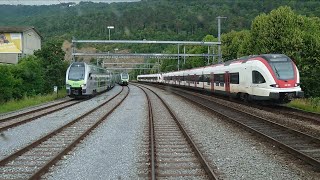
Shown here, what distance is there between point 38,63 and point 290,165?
29.3 meters

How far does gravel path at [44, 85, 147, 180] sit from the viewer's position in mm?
7820

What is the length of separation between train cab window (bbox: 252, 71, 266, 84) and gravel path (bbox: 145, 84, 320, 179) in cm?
735

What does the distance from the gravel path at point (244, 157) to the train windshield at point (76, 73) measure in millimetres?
18364

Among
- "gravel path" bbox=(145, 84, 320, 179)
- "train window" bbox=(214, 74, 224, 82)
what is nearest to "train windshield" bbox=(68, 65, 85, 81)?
"train window" bbox=(214, 74, 224, 82)

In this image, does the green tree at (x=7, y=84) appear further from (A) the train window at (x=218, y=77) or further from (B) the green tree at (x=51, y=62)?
(A) the train window at (x=218, y=77)

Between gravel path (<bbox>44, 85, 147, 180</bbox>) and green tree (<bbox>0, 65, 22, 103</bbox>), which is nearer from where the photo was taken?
gravel path (<bbox>44, 85, 147, 180</bbox>)

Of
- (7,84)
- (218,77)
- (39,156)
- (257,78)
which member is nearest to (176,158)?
(39,156)

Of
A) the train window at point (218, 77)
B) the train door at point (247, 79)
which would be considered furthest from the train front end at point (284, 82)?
the train window at point (218, 77)

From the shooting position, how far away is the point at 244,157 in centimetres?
926

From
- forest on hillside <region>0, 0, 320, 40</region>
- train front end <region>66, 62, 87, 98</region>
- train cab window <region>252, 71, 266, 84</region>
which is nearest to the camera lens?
train cab window <region>252, 71, 266, 84</region>

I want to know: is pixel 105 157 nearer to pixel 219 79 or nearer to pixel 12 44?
pixel 219 79

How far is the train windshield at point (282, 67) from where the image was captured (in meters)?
20.0

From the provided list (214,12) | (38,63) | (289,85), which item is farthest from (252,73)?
(214,12)

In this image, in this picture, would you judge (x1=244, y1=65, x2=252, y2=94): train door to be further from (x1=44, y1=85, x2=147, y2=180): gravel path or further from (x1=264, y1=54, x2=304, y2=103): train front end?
(x1=44, y1=85, x2=147, y2=180): gravel path
